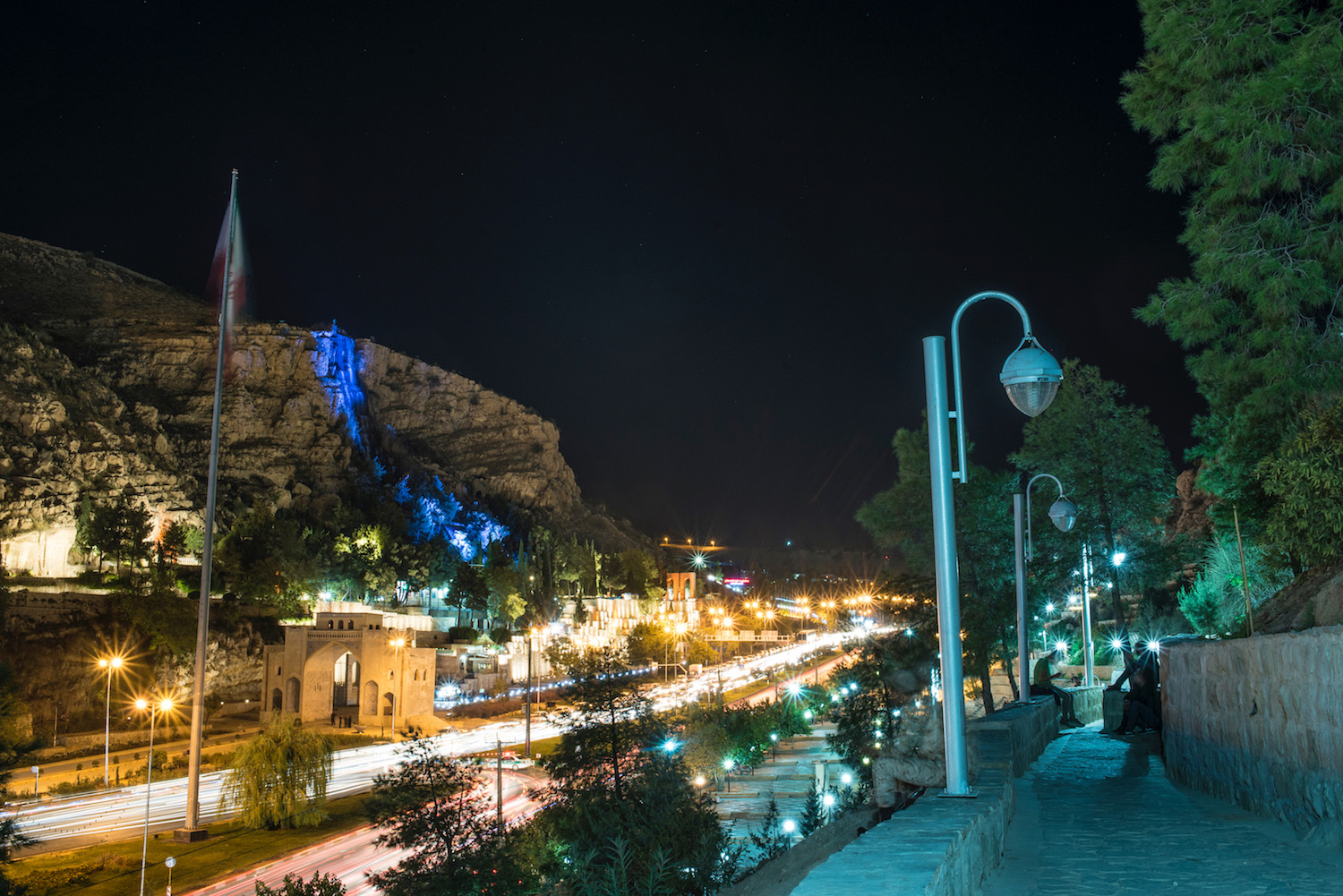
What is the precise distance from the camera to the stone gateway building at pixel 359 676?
5384 centimetres

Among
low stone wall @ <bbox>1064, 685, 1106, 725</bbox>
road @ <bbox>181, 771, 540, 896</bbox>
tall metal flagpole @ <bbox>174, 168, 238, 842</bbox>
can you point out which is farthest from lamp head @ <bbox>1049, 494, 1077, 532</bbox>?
tall metal flagpole @ <bbox>174, 168, 238, 842</bbox>

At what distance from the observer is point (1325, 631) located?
19.1 feet

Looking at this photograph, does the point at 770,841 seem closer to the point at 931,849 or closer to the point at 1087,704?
the point at 931,849

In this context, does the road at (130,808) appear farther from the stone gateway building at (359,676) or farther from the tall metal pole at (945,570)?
the tall metal pole at (945,570)

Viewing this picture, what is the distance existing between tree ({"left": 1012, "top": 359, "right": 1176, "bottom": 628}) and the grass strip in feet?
76.9

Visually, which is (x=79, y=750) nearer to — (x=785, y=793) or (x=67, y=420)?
(x=785, y=793)

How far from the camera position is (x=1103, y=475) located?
27719mm

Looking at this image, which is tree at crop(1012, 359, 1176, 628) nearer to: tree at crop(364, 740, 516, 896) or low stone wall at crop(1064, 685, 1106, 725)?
low stone wall at crop(1064, 685, 1106, 725)

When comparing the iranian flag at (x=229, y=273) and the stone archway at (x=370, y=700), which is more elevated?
the iranian flag at (x=229, y=273)

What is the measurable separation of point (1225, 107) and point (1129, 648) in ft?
62.0

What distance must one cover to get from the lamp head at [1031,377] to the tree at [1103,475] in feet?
75.6

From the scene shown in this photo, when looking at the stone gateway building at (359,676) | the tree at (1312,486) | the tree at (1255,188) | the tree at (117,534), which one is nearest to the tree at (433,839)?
the tree at (1312,486)

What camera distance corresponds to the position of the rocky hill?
69.3m

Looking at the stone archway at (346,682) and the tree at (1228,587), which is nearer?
the tree at (1228,587)
